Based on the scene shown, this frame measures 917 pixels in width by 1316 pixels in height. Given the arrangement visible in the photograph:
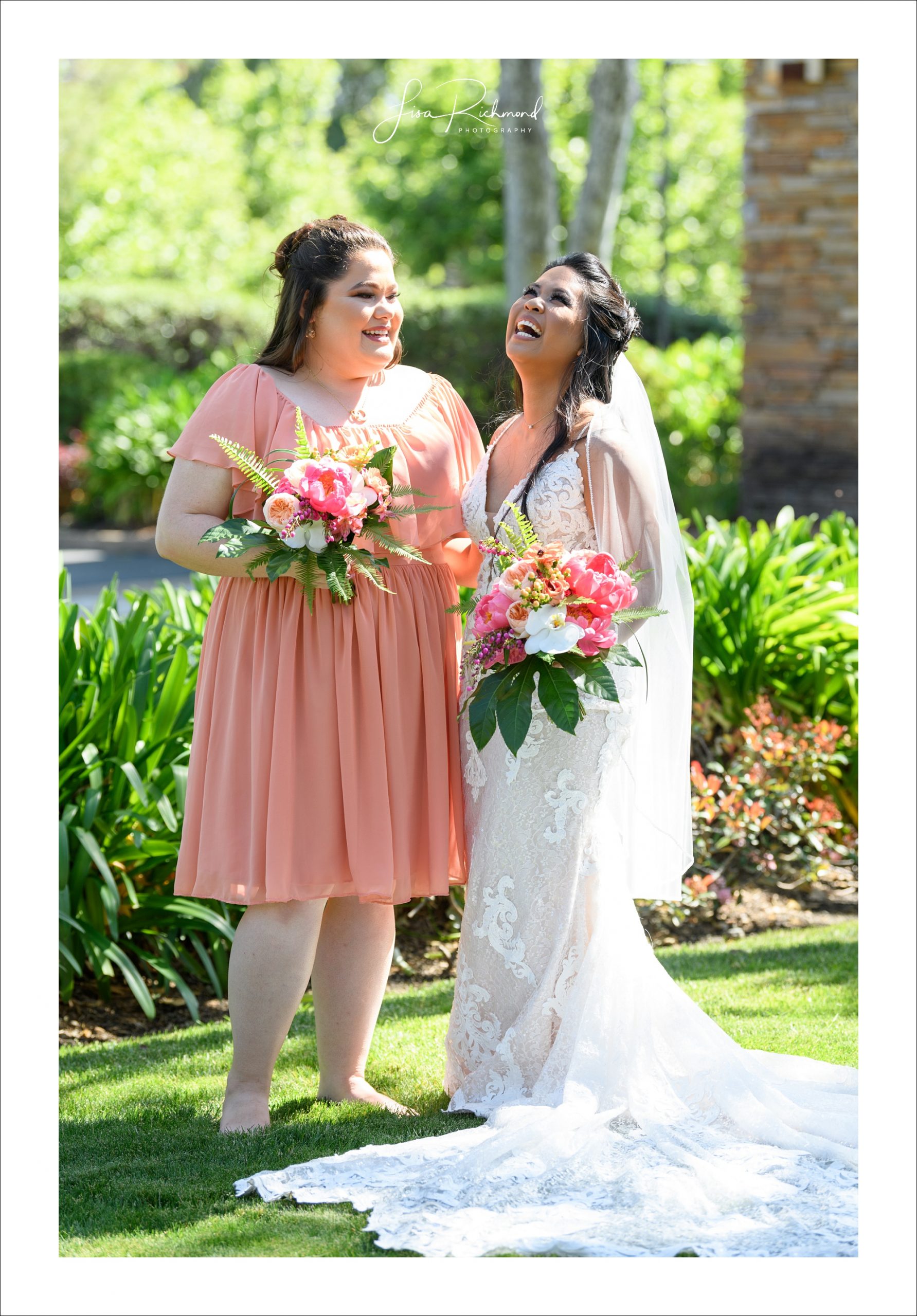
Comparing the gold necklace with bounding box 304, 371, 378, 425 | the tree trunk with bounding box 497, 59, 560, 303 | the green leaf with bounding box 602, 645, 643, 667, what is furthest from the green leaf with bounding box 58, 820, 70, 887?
the tree trunk with bounding box 497, 59, 560, 303

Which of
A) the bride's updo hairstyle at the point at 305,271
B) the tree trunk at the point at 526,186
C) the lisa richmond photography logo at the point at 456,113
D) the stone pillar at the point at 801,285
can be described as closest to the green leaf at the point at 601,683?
the bride's updo hairstyle at the point at 305,271

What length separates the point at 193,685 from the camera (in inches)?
182

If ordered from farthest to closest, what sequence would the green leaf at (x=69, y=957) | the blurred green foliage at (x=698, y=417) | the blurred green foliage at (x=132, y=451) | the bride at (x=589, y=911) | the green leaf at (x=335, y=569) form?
the blurred green foliage at (x=132, y=451) → the blurred green foliage at (x=698, y=417) → the green leaf at (x=69, y=957) → the green leaf at (x=335, y=569) → the bride at (x=589, y=911)

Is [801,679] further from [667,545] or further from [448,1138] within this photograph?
[448,1138]

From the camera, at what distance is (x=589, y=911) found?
3359mm

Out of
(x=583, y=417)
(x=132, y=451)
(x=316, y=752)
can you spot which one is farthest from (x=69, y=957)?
(x=132, y=451)

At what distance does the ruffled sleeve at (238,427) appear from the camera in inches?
128

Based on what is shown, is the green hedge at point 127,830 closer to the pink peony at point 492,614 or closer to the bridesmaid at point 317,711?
the bridesmaid at point 317,711

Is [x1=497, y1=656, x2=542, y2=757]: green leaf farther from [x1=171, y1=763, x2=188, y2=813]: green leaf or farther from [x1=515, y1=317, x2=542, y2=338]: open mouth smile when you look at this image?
[x1=171, y1=763, x2=188, y2=813]: green leaf

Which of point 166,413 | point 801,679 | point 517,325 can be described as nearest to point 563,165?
point 166,413

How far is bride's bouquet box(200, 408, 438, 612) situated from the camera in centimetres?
301

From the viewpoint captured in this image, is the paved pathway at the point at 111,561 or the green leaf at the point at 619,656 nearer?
the green leaf at the point at 619,656

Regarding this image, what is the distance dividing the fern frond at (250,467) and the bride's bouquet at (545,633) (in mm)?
530

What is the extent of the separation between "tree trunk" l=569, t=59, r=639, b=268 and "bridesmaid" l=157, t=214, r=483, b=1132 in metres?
8.13
